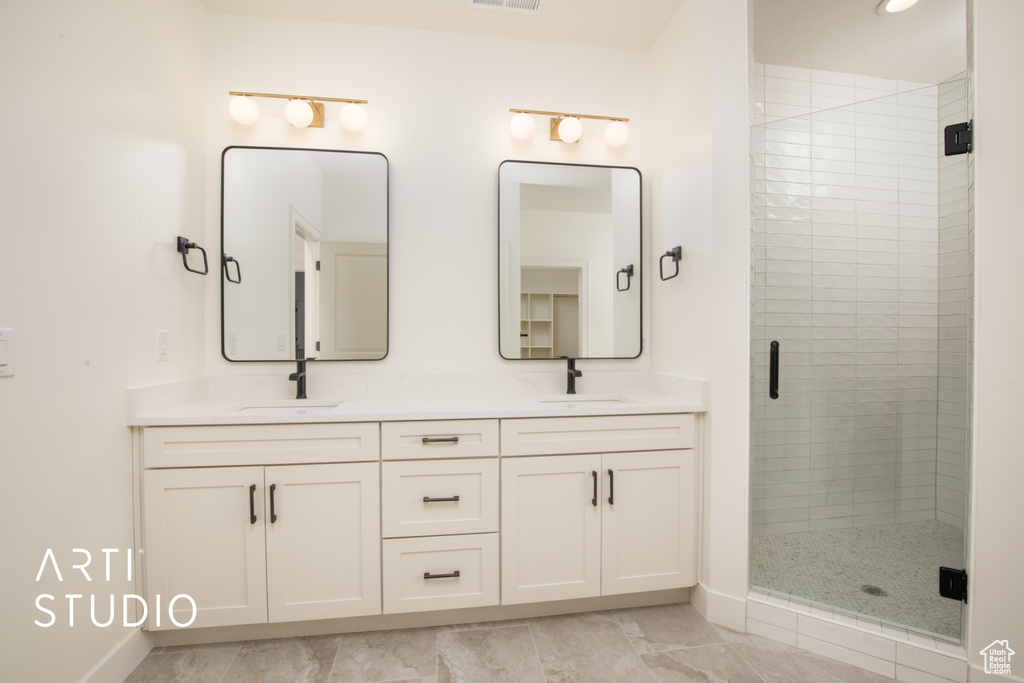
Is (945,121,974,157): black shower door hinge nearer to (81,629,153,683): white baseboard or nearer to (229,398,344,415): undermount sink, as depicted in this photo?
(229,398,344,415): undermount sink

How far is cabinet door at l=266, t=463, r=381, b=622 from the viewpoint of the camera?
1497mm

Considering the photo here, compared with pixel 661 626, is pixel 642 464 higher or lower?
higher

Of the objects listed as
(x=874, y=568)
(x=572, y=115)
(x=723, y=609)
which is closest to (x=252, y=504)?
(x=723, y=609)

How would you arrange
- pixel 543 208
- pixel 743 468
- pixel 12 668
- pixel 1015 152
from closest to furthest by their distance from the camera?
pixel 12 668
pixel 1015 152
pixel 743 468
pixel 543 208

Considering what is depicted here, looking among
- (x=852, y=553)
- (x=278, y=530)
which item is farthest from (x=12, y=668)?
(x=852, y=553)

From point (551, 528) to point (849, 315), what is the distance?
1686 millimetres

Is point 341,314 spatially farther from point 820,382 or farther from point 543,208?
point 820,382

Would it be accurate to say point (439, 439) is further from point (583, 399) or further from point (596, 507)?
point (583, 399)

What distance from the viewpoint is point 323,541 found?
59.9 inches

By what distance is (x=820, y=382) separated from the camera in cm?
193

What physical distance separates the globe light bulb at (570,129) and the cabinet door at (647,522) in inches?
61.9

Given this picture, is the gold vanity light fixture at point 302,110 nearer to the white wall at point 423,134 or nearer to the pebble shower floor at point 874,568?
the white wall at point 423,134

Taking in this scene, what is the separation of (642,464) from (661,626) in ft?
2.10

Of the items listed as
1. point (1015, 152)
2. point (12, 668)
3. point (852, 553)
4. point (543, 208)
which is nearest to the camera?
point (12, 668)
